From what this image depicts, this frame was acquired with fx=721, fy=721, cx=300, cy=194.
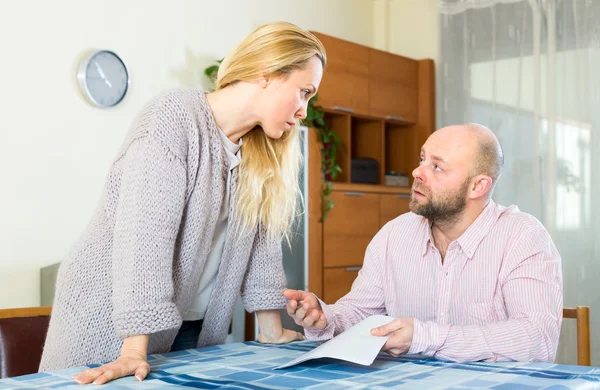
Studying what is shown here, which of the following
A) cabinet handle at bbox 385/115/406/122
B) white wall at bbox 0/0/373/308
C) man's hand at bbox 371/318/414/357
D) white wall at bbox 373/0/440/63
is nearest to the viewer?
man's hand at bbox 371/318/414/357

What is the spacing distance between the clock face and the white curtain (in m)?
2.51

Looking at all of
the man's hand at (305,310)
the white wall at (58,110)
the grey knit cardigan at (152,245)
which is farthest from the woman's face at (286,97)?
the white wall at (58,110)

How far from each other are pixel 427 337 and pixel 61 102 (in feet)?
8.82

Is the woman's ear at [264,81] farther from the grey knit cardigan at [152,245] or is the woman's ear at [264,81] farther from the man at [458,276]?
the man at [458,276]

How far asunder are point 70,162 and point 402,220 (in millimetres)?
2152

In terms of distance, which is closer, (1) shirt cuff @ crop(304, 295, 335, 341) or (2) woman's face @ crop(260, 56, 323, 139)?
(2) woman's face @ crop(260, 56, 323, 139)

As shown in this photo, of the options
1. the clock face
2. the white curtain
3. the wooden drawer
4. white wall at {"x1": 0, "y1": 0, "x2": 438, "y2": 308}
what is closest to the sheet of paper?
white wall at {"x1": 0, "y1": 0, "x2": 438, "y2": 308}

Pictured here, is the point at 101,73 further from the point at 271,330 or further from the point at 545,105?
the point at 545,105

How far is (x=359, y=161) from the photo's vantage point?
4.96 m

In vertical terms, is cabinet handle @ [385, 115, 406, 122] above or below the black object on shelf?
above

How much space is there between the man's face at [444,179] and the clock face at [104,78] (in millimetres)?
2284

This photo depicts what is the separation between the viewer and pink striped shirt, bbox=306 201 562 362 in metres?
1.49

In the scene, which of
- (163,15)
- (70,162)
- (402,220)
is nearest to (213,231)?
(402,220)

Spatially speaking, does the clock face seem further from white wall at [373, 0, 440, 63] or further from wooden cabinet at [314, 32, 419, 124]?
white wall at [373, 0, 440, 63]
